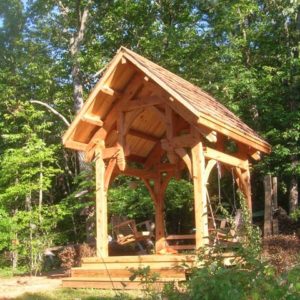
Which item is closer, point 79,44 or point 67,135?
point 67,135

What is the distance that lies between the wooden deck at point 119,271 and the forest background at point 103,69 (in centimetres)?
483

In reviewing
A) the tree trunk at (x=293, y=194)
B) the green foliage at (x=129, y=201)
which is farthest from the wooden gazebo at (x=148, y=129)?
the tree trunk at (x=293, y=194)

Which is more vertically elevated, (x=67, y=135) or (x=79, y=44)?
(x=79, y=44)

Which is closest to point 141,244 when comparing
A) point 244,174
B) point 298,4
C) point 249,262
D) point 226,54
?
point 244,174

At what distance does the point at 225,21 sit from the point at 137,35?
12.1ft

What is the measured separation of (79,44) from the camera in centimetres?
1916

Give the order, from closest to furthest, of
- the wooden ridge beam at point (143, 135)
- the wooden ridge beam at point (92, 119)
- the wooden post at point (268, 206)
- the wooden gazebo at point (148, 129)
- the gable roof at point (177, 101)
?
the gable roof at point (177, 101) → the wooden gazebo at point (148, 129) → the wooden ridge beam at point (92, 119) → the wooden ridge beam at point (143, 135) → the wooden post at point (268, 206)

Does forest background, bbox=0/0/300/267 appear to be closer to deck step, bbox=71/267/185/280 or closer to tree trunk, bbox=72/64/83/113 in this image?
tree trunk, bbox=72/64/83/113

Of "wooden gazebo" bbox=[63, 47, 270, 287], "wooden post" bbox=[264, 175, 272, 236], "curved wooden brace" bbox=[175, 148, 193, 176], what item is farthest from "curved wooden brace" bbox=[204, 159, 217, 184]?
"wooden post" bbox=[264, 175, 272, 236]

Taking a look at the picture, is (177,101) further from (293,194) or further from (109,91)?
(293,194)

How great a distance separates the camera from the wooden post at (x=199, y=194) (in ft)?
28.3

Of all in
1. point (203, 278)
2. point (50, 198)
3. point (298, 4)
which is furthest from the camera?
point (50, 198)

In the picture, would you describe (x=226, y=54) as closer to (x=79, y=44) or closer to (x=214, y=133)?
(x=79, y=44)

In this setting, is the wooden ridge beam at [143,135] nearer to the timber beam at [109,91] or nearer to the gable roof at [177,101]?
the gable roof at [177,101]
